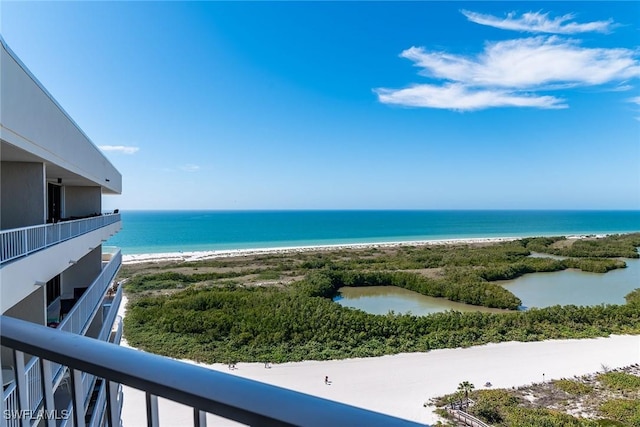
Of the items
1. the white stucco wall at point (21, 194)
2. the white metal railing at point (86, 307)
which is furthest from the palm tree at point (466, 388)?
the white stucco wall at point (21, 194)

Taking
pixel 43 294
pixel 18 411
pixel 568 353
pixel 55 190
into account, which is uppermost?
pixel 55 190

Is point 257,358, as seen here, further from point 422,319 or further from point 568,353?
point 568,353

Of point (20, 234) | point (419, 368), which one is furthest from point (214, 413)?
point (419, 368)

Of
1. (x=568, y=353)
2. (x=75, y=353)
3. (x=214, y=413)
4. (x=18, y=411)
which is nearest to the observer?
(x=214, y=413)

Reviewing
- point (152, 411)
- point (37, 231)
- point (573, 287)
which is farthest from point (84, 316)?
point (573, 287)

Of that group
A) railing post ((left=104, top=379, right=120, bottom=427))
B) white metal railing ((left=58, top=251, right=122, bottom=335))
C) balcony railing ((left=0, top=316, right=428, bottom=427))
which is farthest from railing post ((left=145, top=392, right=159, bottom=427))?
white metal railing ((left=58, top=251, right=122, bottom=335))

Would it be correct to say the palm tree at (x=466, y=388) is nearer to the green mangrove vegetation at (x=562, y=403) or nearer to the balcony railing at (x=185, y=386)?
the green mangrove vegetation at (x=562, y=403)

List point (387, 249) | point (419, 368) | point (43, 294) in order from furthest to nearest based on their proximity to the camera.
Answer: point (387, 249) → point (419, 368) → point (43, 294)

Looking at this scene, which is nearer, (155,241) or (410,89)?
(410,89)
